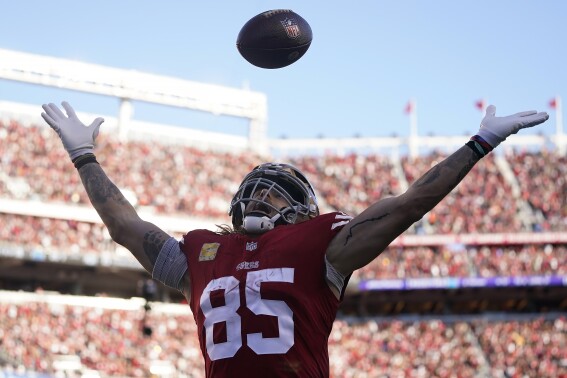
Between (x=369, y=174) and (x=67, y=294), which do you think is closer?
(x=67, y=294)

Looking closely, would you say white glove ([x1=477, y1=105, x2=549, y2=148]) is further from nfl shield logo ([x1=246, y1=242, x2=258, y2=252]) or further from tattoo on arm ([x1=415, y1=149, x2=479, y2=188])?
nfl shield logo ([x1=246, y1=242, x2=258, y2=252])

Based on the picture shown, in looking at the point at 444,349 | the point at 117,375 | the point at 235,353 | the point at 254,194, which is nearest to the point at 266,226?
the point at 254,194

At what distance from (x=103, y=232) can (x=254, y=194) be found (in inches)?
1092

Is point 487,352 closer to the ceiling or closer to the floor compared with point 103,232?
closer to the floor

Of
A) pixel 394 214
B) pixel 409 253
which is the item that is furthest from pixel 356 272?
pixel 394 214

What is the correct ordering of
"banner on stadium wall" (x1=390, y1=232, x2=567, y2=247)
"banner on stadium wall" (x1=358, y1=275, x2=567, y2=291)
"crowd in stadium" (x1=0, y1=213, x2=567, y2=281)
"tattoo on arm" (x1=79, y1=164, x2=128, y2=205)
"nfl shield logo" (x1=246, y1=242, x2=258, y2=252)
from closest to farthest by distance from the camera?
"nfl shield logo" (x1=246, y1=242, x2=258, y2=252) < "tattoo on arm" (x1=79, y1=164, x2=128, y2=205) < "crowd in stadium" (x1=0, y1=213, x2=567, y2=281) < "banner on stadium wall" (x1=358, y1=275, x2=567, y2=291) < "banner on stadium wall" (x1=390, y1=232, x2=567, y2=247)

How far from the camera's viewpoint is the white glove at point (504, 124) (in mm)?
2957

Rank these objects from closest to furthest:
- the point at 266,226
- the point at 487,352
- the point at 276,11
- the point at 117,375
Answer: the point at 266,226, the point at 276,11, the point at 117,375, the point at 487,352

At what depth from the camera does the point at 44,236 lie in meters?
28.6

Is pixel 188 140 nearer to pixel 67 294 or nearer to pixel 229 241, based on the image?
pixel 67 294

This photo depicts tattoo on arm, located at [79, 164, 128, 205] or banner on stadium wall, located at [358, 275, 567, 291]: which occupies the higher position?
banner on stadium wall, located at [358, 275, 567, 291]

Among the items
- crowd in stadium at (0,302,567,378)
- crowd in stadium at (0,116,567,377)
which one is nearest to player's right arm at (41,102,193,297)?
crowd in stadium at (0,116,567,377)

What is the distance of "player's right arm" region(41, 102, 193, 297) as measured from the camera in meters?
3.36

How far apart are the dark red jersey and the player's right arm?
0.38 meters
